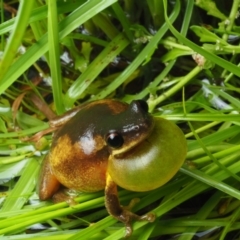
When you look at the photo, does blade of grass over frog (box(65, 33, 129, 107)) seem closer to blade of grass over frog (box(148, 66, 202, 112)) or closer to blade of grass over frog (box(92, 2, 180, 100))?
blade of grass over frog (box(92, 2, 180, 100))

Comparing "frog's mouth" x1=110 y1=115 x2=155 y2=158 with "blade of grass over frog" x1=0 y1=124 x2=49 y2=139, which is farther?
"blade of grass over frog" x1=0 y1=124 x2=49 y2=139

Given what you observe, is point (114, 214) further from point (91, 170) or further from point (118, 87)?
Result: point (118, 87)

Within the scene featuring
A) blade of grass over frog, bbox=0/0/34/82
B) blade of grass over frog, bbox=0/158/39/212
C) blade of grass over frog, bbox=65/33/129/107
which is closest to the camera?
blade of grass over frog, bbox=0/0/34/82

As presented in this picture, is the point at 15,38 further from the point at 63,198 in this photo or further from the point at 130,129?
the point at 63,198

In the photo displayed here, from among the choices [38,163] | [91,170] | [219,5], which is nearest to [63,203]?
[91,170]

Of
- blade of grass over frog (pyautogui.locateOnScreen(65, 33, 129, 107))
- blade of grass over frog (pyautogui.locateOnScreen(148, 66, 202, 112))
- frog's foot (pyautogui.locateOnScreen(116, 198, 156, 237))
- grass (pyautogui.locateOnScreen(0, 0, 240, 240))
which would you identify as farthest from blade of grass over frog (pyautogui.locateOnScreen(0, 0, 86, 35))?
frog's foot (pyautogui.locateOnScreen(116, 198, 156, 237))

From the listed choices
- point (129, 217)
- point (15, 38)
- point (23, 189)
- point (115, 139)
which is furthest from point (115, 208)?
point (15, 38)

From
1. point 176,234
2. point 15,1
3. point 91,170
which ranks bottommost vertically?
point 176,234
